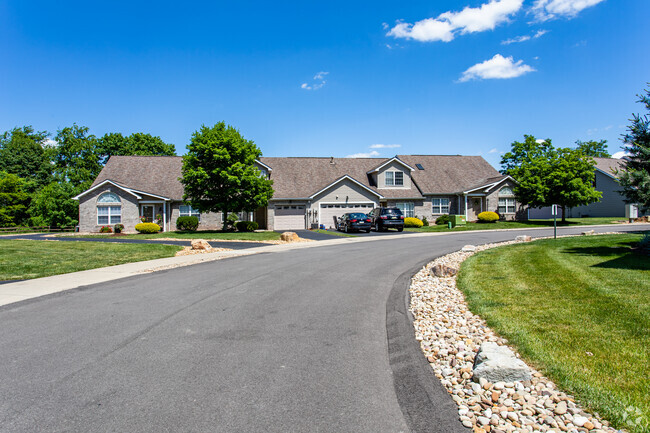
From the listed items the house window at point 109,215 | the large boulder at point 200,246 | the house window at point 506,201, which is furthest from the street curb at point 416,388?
the house window at point 506,201

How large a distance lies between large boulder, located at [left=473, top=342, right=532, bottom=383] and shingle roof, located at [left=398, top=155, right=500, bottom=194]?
115 feet

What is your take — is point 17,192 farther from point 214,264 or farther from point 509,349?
point 509,349

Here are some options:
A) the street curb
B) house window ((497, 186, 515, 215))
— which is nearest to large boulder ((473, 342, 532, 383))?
the street curb

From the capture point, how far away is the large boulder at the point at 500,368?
14.5 feet

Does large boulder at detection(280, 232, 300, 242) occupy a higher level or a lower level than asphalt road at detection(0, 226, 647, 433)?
higher

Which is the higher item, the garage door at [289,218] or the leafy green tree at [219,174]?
the leafy green tree at [219,174]

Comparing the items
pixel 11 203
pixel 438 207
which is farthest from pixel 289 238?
pixel 11 203

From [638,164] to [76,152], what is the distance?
66.1 meters

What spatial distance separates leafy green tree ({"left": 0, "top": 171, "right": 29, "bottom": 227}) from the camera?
150 ft

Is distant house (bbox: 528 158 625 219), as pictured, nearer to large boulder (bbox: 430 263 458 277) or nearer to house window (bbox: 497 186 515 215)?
house window (bbox: 497 186 515 215)

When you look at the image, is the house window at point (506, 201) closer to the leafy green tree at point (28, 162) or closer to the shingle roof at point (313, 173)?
the shingle roof at point (313, 173)

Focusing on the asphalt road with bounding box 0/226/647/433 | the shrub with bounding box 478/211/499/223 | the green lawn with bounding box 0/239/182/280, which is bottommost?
the asphalt road with bounding box 0/226/647/433

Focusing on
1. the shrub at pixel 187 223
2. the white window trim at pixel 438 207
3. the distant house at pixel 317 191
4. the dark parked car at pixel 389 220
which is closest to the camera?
the dark parked car at pixel 389 220

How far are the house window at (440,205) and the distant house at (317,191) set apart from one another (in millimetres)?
95
